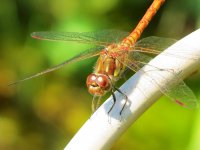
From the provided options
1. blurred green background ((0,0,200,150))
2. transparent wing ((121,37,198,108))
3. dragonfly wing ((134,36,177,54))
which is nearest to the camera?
transparent wing ((121,37,198,108))

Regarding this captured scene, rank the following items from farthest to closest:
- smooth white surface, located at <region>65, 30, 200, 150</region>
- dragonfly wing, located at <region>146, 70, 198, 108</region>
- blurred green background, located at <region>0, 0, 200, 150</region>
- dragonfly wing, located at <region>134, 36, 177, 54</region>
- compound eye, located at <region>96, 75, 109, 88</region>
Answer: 1. blurred green background, located at <region>0, 0, 200, 150</region>
2. dragonfly wing, located at <region>134, 36, 177, 54</region>
3. compound eye, located at <region>96, 75, 109, 88</region>
4. dragonfly wing, located at <region>146, 70, 198, 108</region>
5. smooth white surface, located at <region>65, 30, 200, 150</region>

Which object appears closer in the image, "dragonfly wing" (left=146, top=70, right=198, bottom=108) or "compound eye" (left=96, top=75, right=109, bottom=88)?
"dragonfly wing" (left=146, top=70, right=198, bottom=108)

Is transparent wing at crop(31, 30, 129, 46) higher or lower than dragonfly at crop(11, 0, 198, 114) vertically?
higher

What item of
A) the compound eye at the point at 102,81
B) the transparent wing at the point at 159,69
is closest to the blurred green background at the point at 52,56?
the transparent wing at the point at 159,69

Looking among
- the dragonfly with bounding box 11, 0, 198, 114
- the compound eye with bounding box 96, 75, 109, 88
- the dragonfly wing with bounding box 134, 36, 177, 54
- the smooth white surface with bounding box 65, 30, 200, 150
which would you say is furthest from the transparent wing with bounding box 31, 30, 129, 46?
the smooth white surface with bounding box 65, 30, 200, 150

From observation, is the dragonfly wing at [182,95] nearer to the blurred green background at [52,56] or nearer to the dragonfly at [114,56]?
the dragonfly at [114,56]

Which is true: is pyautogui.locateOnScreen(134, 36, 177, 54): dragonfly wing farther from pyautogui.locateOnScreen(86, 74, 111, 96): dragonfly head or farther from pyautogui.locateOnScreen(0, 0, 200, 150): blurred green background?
pyautogui.locateOnScreen(0, 0, 200, 150): blurred green background
